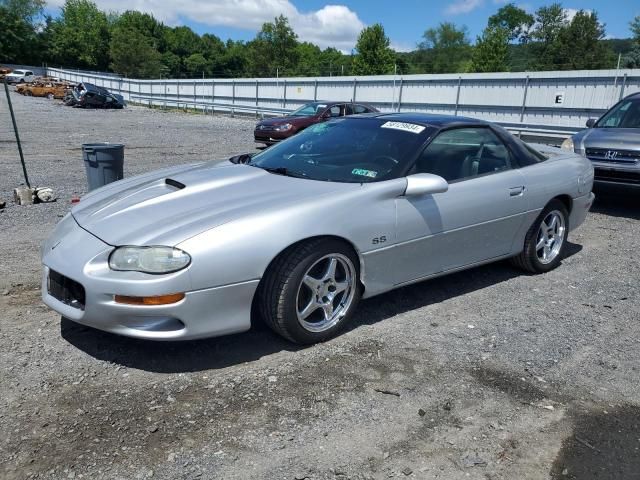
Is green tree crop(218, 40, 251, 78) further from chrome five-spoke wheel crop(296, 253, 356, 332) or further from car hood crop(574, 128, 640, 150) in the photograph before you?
chrome five-spoke wheel crop(296, 253, 356, 332)

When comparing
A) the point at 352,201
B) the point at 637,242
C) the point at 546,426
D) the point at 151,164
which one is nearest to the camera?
the point at 546,426

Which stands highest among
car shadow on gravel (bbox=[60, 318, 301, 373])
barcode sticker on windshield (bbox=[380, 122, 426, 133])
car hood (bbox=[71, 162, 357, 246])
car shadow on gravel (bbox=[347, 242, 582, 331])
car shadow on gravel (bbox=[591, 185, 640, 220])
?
barcode sticker on windshield (bbox=[380, 122, 426, 133])

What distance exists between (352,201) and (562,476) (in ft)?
6.35

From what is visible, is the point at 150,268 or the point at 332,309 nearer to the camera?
the point at 150,268

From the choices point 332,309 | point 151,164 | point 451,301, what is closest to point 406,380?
point 332,309

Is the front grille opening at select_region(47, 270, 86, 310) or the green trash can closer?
the front grille opening at select_region(47, 270, 86, 310)

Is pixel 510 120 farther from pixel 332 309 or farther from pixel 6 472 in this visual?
pixel 6 472

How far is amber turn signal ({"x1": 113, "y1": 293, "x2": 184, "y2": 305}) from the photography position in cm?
296

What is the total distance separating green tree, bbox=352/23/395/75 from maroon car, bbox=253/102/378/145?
39.2 metres

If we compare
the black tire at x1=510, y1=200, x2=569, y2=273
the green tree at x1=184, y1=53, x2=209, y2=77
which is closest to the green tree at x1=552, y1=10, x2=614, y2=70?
the black tire at x1=510, y1=200, x2=569, y2=273

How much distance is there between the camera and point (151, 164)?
11.5m

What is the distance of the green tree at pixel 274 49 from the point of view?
6066 centimetres

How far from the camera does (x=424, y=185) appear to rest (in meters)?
3.76

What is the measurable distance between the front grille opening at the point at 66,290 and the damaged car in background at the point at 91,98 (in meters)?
35.4
